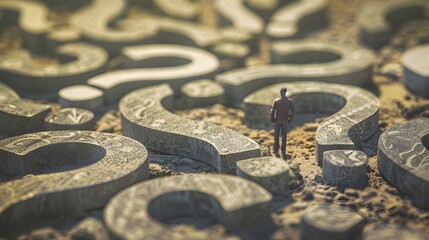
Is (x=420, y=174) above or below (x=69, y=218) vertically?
above

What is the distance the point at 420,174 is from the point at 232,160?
360 cm

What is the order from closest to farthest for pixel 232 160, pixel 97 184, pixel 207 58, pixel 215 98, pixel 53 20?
pixel 97 184, pixel 232 160, pixel 215 98, pixel 207 58, pixel 53 20

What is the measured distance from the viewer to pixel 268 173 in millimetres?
11273

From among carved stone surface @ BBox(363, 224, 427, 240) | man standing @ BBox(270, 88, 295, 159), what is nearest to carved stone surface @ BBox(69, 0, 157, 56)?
man standing @ BBox(270, 88, 295, 159)

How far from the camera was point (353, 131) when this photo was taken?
44.3ft

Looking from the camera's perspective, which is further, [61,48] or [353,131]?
[61,48]

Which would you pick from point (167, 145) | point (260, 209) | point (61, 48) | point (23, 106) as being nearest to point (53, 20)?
point (61, 48)

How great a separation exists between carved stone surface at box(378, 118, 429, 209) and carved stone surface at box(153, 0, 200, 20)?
40.1 feet

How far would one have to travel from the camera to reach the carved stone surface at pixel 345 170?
1158 cm

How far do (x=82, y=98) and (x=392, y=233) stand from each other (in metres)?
8.92

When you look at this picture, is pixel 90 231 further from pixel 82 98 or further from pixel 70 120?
pixel 82 98

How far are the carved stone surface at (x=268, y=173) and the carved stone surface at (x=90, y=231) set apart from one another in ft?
9.50

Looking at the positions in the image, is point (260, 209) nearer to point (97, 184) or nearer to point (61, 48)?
point (97, 184)

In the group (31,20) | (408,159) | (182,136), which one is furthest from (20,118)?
(31,20)
